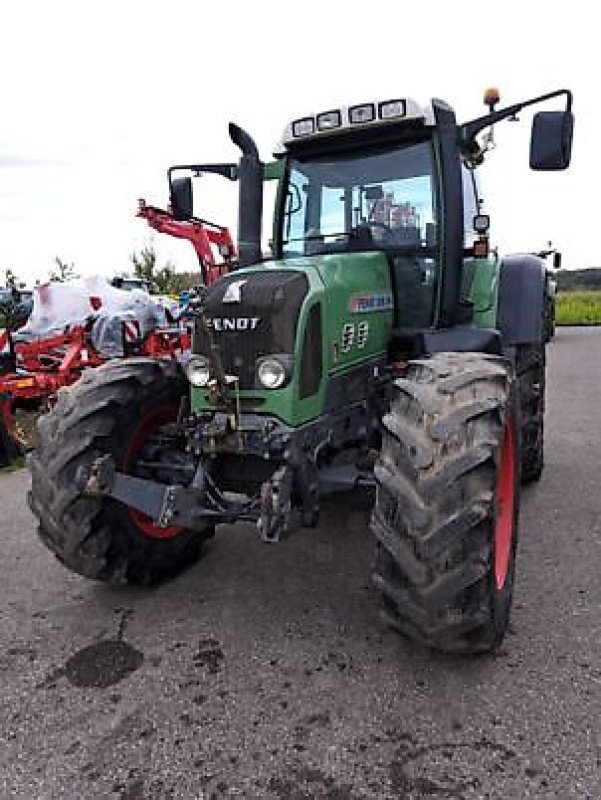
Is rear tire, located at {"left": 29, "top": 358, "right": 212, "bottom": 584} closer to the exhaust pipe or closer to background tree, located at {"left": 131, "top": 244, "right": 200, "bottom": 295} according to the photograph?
the exhaust pipe

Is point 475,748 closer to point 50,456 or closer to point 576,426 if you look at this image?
point 50,456

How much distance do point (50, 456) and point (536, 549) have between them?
8.42 feet

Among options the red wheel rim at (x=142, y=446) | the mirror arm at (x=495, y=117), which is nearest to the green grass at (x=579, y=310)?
the mirror arm at (x=495, y=117)

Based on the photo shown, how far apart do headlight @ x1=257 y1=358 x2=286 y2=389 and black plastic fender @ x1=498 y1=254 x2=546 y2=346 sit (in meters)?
2.12

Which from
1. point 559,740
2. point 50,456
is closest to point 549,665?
point 559,740

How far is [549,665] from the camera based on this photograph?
2.69 metres

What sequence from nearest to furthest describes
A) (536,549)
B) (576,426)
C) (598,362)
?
(536,549) → (576,426) → (598,362)

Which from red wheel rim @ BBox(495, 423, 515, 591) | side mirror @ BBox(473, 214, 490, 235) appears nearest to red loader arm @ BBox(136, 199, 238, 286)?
side mirror @ BBox(473, 214, 490, 235)

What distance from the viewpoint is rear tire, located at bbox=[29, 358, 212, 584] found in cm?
312

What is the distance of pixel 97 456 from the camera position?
124 inches

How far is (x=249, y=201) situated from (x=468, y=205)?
1.26 meters

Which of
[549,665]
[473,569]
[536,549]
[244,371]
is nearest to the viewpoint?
[473,569]

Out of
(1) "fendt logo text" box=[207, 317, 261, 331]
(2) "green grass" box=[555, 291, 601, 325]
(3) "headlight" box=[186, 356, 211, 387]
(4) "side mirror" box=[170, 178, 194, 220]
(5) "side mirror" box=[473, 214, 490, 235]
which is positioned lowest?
(2) "green grass" box=[555, 291, 601, 325]

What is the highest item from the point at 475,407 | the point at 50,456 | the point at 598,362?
the point at 475,407
